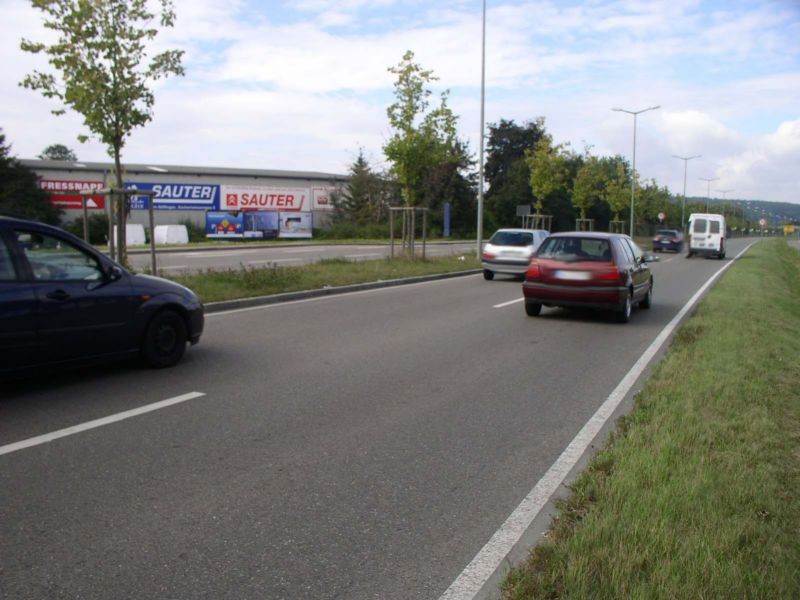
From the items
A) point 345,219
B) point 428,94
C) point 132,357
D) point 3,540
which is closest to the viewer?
point 3,540

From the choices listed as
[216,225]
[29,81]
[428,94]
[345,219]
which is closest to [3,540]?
[29,81]

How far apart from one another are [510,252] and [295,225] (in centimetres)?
3486

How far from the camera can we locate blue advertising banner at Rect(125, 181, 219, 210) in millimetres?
48844

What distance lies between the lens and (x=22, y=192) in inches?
1628

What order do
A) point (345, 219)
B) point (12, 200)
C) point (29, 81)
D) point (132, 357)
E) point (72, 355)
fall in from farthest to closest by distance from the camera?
point (345, 219) → point (12, 200) → point (29, 81) → point (132, 357) → point (72, 355)

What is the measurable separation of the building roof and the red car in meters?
34.0

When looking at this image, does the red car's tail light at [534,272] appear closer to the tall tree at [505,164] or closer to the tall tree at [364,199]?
the tall tree at [364,199]

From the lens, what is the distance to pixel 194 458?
495cm

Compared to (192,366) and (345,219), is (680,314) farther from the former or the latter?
(345,219)

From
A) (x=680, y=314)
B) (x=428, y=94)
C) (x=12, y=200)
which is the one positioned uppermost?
(x=428, y=94)

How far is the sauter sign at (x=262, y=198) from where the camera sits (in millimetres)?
52312

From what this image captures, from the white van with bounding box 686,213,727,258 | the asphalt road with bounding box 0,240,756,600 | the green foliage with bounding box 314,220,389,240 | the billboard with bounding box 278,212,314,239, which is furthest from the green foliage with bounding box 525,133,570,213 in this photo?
the asphalt road with bounding box 0,240,756,600

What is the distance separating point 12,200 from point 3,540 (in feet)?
138

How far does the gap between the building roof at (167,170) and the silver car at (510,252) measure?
1072 inches
